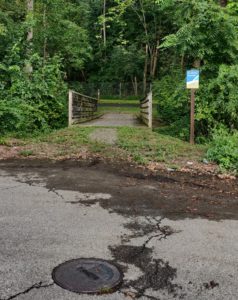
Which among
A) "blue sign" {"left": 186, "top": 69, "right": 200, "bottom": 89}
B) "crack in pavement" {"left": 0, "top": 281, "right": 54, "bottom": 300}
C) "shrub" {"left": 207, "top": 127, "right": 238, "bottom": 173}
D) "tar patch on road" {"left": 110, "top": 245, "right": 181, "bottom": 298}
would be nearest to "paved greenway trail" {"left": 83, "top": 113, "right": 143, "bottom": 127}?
"blue sign" {"left": 186, "top": 69, "right": 200, "bottom": 89}

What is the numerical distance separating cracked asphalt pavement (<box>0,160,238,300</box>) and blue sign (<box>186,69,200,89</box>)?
3395 mm

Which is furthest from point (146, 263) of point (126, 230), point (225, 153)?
point (225, 153)

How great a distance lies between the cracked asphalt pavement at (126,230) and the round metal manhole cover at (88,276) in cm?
8

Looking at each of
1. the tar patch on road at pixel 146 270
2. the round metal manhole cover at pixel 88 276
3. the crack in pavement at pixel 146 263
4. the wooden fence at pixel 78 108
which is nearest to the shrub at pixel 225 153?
the crack in pavement at pixel 146 263

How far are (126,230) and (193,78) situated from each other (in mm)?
6288

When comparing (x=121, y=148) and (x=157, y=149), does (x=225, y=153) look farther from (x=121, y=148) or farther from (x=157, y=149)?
(x=121, y=148)

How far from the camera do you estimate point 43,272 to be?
11.1ft

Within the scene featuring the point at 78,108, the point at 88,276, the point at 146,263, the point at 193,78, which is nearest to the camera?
the point at 88,276

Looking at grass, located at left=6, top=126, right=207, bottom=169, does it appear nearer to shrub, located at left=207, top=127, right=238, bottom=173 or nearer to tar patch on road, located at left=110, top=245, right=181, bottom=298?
shrub, located at left=207, top=127, right=238, bottom=173

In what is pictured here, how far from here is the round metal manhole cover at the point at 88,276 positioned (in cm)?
317

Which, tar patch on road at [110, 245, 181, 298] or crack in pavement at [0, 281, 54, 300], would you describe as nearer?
crack in pavement at [0, 281, 54, 300]

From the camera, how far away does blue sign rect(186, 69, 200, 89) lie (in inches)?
385

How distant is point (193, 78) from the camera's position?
983 cm

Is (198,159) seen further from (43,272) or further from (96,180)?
(43,272)
